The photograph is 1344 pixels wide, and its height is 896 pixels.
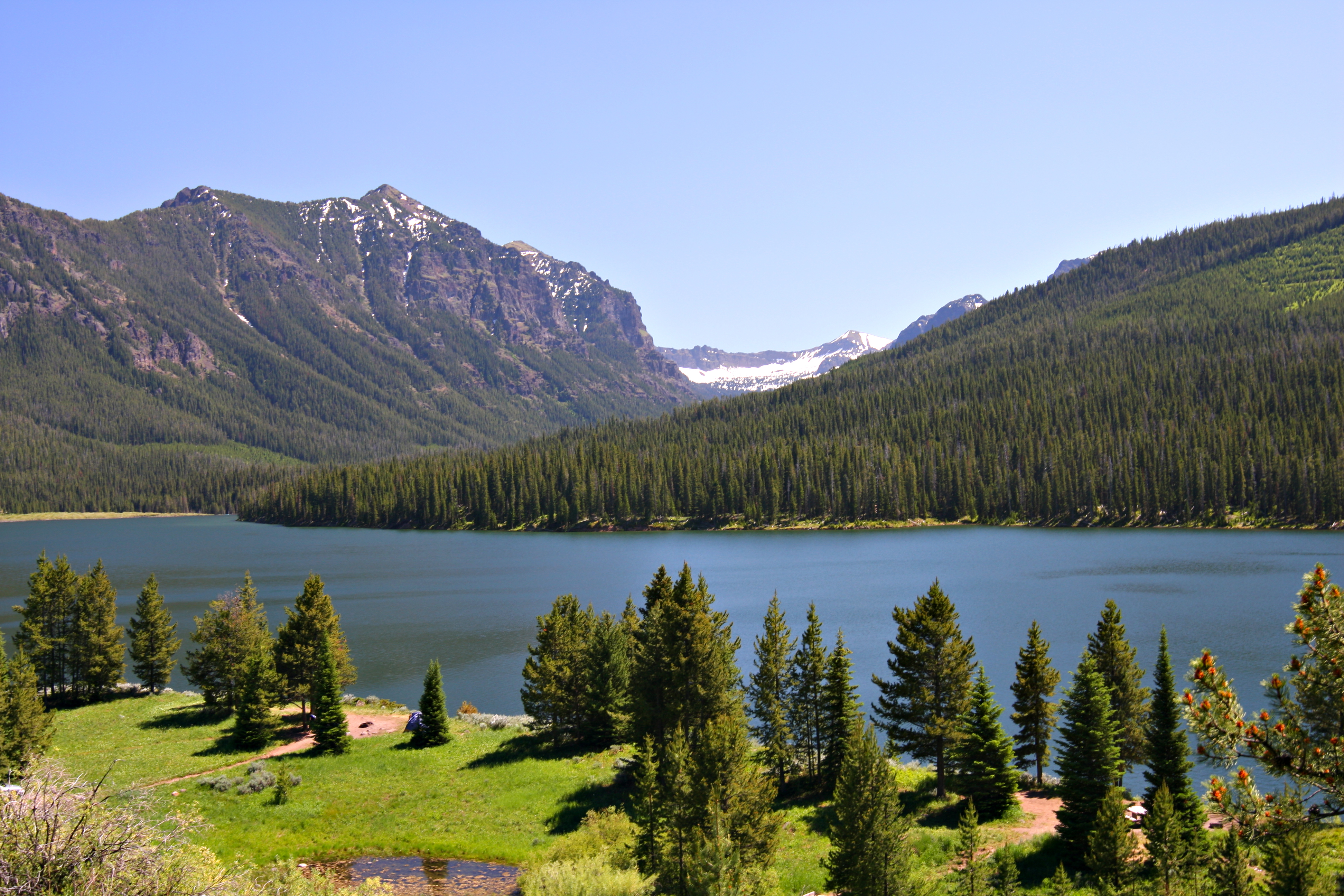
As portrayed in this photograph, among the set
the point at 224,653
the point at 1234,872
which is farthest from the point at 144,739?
the point at 1234,872

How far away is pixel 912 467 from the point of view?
197250mm

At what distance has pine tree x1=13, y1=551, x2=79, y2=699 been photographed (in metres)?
58.7

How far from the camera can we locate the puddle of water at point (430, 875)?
3075cm

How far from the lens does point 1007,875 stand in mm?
26531

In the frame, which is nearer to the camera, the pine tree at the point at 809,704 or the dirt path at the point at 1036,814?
the dirt path at the point at 1036,814

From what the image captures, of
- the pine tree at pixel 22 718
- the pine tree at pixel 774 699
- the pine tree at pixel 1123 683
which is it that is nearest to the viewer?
the pine tree at pixel 1123 683

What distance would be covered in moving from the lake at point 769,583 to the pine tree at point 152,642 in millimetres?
8816

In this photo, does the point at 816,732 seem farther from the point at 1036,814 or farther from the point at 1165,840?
the point at 1165,840

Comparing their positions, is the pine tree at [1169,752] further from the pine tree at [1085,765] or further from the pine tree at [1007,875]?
the pine tree at [1007,875]

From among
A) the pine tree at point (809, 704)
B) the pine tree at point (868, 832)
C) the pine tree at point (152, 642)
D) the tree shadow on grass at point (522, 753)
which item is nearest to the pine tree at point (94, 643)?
the pine tree at point (152, 642)

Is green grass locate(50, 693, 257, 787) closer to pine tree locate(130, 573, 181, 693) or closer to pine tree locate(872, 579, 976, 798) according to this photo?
pine tree locate(130, 573, 181, 693)

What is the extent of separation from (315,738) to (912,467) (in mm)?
169244

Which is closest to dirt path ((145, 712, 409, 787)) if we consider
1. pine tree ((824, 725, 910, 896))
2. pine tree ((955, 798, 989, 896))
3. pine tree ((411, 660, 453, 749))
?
pine tree ((411, 660, 453, 749))

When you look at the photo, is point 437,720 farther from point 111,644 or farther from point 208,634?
point 111,644
